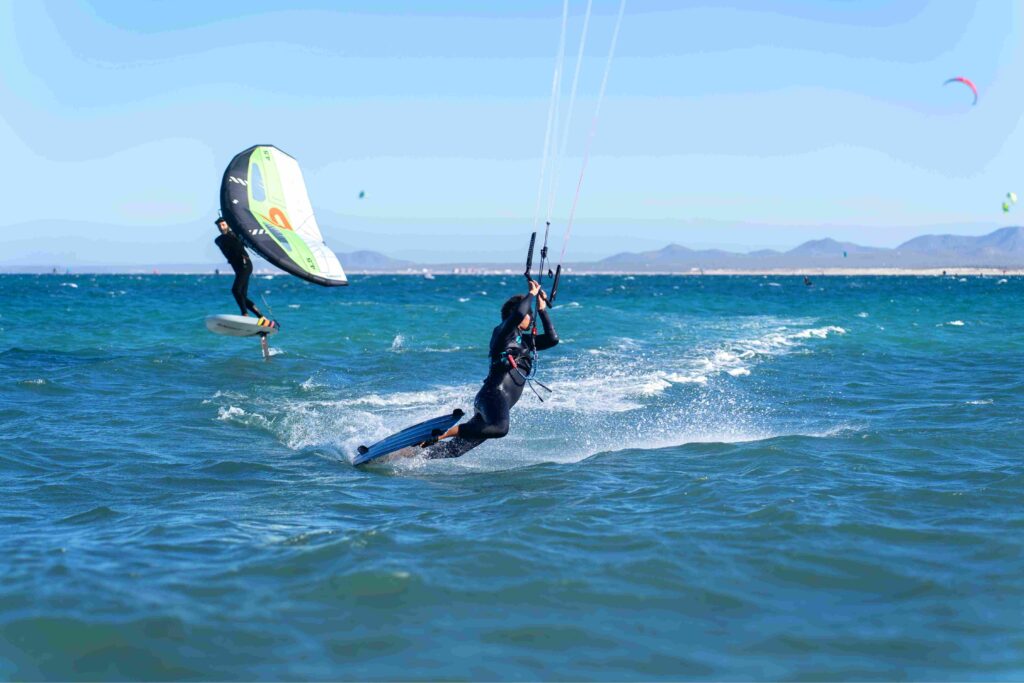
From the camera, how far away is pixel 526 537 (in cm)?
731

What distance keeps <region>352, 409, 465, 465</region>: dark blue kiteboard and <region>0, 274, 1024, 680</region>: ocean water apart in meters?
0.41

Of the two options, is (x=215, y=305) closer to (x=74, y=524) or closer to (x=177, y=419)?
(x=177, y=419)

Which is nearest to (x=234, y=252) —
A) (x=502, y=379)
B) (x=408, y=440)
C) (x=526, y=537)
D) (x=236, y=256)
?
(x=236, y=256)

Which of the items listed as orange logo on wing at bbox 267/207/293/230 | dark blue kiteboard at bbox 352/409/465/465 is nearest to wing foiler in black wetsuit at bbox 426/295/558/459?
dark blue kiteboard at bbox 352/409/465/465

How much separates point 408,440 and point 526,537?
3.62 metres

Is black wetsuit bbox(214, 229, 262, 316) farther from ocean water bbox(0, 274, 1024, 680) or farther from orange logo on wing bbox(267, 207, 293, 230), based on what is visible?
ocean water bbox(0, 274, 1024, 680)

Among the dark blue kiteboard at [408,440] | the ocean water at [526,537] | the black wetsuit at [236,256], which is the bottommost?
the ocean water at [526,537]

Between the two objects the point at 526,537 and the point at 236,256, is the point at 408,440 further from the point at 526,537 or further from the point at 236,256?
the point at 236,256

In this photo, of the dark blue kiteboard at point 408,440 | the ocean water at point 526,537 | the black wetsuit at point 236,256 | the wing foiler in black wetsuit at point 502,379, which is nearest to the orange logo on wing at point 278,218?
the black wetsuit at point 236,256

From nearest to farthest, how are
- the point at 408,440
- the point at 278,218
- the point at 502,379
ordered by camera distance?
the point at 502,379 < the point at 408,440 < the point at 278,218

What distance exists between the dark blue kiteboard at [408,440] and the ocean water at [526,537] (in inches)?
16.1

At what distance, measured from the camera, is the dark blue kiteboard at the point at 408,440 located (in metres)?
10.6

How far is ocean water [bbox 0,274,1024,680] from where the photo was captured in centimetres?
534

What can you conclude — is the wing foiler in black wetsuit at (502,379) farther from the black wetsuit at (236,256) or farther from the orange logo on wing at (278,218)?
the orange logo on wing at (278,218)
